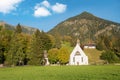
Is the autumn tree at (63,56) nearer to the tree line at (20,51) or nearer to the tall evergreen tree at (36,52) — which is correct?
the tree line at (20,51)

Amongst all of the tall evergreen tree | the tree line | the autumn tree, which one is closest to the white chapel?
the autumn tree

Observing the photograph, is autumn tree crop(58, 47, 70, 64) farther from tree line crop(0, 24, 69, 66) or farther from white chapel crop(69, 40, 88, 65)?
white chapel crop(69, 40, 88, 65)

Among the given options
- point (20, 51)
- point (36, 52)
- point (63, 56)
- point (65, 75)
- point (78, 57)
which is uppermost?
point (20, 51)

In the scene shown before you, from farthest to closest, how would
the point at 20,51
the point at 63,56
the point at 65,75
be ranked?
the point at 63,56 < the point at 20,51 < the point at 65,75

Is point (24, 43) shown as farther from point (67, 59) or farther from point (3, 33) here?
point (67, 59)

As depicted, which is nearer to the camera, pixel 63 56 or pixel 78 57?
pixel 63 56

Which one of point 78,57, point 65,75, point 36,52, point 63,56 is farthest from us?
point 78,57

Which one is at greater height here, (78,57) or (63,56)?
(63,56)

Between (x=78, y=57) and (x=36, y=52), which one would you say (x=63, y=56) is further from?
(x=36, y=52)

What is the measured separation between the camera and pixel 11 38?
96812 mm

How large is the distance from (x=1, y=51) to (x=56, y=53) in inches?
895

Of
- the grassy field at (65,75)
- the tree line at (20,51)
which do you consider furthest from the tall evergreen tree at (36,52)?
the grassy field at (65,75)

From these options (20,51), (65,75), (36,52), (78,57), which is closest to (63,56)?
(78,57)

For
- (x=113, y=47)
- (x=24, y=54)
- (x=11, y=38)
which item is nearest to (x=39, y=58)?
(x=24, y=54)
